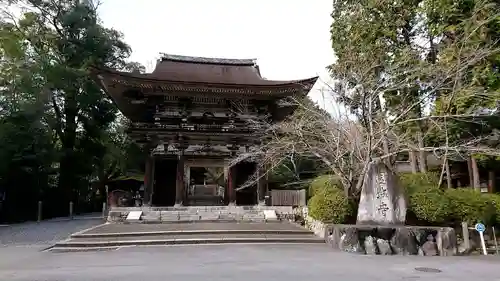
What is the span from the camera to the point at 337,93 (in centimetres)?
1151

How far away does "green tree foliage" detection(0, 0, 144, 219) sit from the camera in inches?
703

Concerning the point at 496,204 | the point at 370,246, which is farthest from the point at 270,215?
the point at 496,204

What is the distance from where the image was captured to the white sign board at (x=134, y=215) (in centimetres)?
1357

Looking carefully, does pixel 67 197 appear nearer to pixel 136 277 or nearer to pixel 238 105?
pixel 238 105

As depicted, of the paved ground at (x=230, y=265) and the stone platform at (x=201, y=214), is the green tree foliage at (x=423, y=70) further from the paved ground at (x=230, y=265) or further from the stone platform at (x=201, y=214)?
the stone platform at (x=201, y=214)

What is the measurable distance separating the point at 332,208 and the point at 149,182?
27.7 ft

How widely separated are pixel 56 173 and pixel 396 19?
826 inches

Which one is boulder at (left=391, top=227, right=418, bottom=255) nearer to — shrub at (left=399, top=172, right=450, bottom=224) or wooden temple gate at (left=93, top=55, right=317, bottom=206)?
shrub at (left=399, top=172, right=450, bottom=224)

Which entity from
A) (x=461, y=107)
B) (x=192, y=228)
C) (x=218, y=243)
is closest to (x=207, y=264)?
(x=218, y=243)

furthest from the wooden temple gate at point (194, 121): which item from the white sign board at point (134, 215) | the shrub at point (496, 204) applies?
the shrub at point (496, 204)

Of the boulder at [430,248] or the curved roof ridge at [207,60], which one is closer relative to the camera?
the boulder at [430,248]

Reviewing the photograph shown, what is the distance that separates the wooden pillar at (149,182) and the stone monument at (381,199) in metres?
9.12

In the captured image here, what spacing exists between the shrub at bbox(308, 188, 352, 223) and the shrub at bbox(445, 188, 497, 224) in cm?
322

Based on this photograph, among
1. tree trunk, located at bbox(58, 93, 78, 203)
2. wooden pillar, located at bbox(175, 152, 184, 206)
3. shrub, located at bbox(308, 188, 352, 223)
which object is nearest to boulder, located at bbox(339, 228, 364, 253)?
shrub, located at bbox(308, 188, 352, 223)
